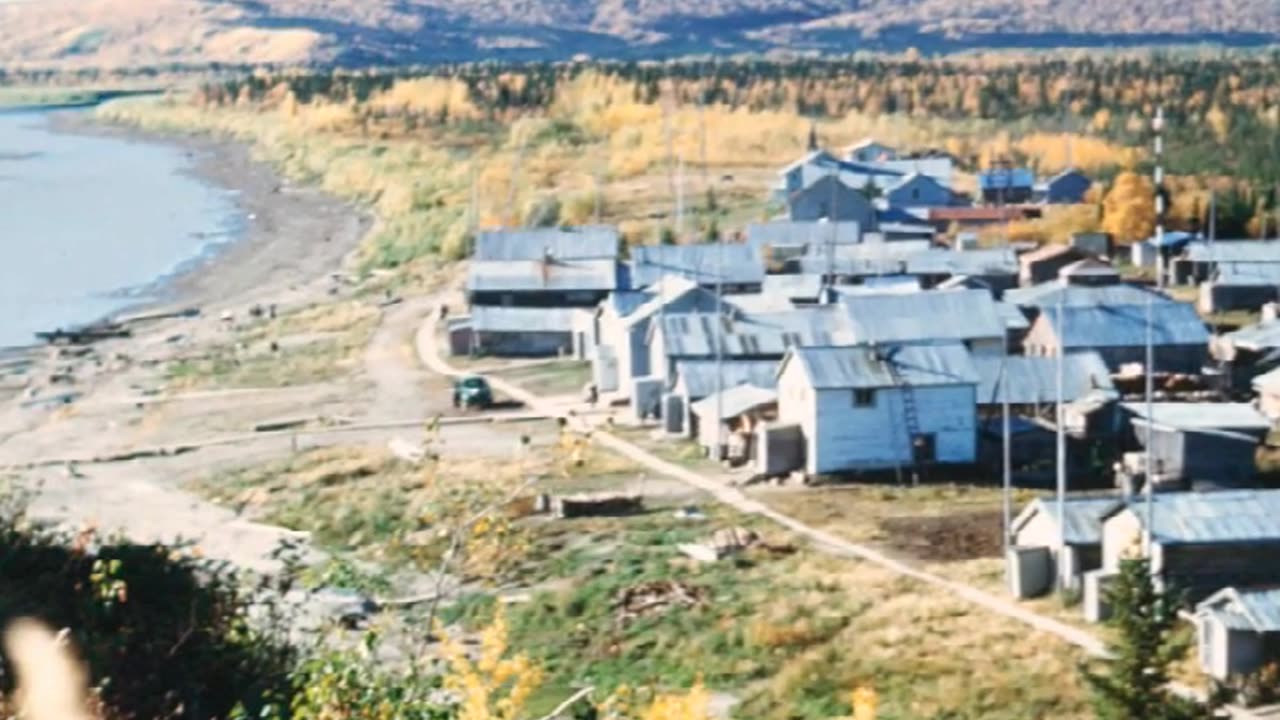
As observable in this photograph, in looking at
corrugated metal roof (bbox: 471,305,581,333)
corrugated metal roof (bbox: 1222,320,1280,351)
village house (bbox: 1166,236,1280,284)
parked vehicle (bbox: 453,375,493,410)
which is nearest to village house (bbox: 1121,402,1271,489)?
corrugated metal roof (bbox: 1222,320,1280,351)

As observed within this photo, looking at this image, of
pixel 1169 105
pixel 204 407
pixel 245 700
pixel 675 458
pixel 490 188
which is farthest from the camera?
pixel 1169 105

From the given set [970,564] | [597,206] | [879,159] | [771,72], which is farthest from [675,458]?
[771,72]

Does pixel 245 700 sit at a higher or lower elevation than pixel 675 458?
higher

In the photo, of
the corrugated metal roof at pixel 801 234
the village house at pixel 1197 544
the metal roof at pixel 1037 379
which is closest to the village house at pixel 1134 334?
the metal roof at pixel 1037 379

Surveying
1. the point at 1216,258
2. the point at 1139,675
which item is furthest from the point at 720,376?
the point at 1139,675

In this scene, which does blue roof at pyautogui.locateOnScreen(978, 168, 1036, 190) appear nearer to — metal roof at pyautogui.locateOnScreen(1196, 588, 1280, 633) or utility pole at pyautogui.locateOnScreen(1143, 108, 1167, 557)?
utility pole at pyautogui.locateOnScreen(1143, 108, 1167, 557)

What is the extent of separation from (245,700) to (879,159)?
56.3 m

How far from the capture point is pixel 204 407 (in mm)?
38344

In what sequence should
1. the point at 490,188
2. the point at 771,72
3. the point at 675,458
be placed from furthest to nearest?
the point at 771,72
the point at 490,188
the point at 675,458

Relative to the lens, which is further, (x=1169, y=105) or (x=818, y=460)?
(x=1169, y=105)

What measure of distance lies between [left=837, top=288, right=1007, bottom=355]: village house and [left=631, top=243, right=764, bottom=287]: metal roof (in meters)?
6.63

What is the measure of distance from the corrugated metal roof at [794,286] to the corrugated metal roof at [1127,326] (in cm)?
642

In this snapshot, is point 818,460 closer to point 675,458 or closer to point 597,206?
point 675,458

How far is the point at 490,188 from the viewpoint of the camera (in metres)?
71.2
